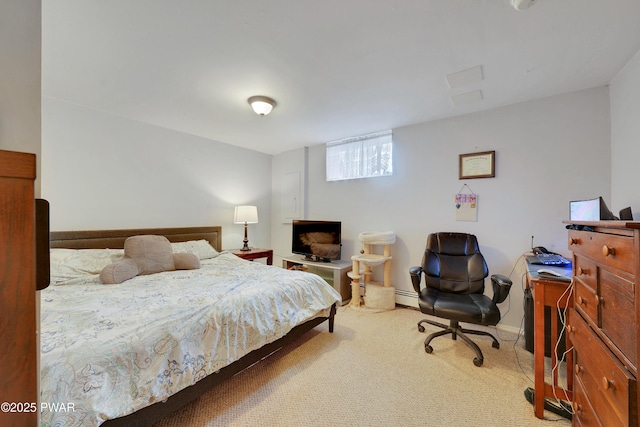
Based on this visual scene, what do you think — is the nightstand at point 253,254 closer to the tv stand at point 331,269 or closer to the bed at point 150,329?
the tv stand at point 331,269

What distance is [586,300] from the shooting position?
1144 mm

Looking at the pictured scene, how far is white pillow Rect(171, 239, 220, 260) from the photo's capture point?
10.2 feet

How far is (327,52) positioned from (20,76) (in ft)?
5.51

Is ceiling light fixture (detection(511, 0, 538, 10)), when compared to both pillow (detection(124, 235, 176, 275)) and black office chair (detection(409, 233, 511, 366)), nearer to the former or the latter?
black office chair (detection(409, 233, 511, 366))

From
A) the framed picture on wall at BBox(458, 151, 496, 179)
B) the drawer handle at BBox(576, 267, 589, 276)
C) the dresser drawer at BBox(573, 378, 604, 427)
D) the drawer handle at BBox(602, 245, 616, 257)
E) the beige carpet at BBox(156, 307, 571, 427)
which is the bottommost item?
the beige carpet at BBox(156, 307, 571, 427)

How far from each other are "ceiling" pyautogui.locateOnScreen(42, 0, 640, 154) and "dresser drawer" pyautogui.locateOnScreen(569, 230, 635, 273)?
1331mm

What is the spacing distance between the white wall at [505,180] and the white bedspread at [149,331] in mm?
1663

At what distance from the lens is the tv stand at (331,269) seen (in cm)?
346

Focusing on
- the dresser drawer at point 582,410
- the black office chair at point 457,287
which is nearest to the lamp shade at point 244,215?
the black office chair at point 457,287

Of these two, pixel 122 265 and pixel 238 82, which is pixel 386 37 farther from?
pixel 122 265

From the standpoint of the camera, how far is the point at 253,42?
1714mm

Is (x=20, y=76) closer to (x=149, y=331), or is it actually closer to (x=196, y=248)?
(x=149, y=331)

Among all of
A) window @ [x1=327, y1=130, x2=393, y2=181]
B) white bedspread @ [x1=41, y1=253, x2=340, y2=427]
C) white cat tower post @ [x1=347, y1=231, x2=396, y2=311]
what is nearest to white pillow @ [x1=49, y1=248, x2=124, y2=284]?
white bedspread @ [x1=41, y1=253, x2=340, y2=427]

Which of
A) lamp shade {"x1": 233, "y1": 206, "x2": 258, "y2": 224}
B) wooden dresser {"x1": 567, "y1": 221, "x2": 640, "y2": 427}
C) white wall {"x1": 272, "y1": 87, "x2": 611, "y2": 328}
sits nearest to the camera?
wooden dresser {"x1": 567, "y1": 221, "x2": 640, "y2": 427}
